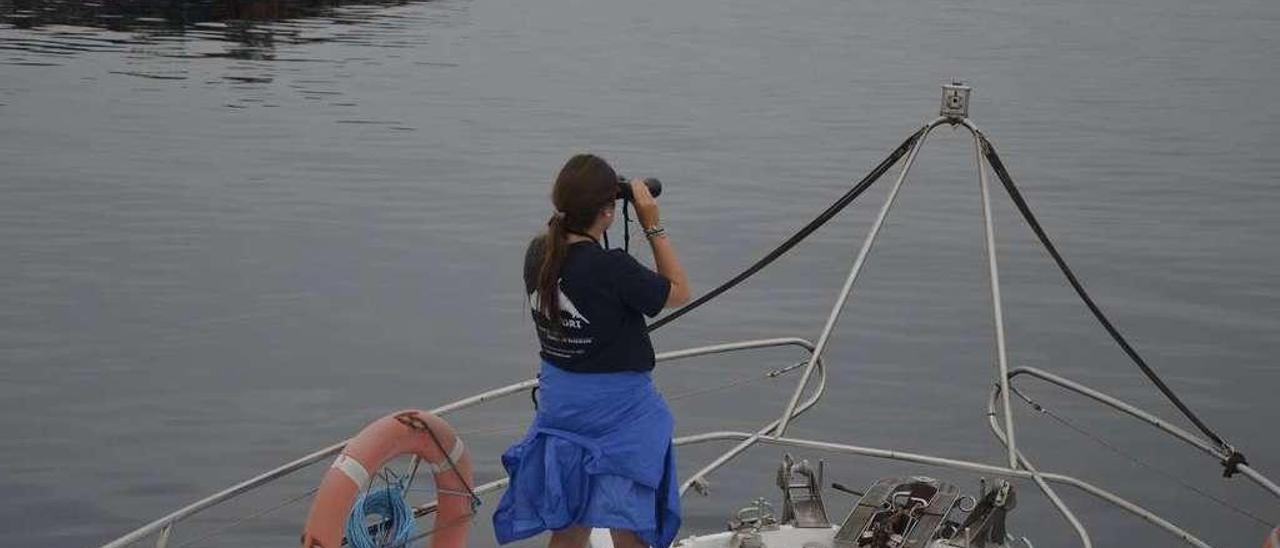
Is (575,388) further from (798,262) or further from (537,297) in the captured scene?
(798,262)

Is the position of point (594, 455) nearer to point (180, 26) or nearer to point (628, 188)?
point (628, 188)

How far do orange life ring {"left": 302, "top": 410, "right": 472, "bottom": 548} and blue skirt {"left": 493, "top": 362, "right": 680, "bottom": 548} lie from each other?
0.56 meters

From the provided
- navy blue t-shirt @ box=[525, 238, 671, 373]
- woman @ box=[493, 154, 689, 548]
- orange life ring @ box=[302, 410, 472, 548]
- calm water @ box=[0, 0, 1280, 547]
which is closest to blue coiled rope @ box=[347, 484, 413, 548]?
orange life ring @ box=[302, 410, 472, 548]

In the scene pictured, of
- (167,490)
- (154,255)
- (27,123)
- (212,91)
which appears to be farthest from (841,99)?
(167,490)

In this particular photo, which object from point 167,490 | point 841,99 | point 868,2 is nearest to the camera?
point 167,490

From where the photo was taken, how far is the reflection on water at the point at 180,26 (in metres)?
43.8

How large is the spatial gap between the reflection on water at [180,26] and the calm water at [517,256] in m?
0.55

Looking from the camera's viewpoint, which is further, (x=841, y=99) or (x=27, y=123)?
(x=841, y=99)

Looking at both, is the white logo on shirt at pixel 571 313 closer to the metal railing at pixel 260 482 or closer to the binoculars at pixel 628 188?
the binoculars at pixel 628 188

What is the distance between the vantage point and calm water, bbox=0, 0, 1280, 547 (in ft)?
42.5

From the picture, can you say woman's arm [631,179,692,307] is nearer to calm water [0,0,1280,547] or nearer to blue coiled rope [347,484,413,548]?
blue coiled rope [347,484,413,548]

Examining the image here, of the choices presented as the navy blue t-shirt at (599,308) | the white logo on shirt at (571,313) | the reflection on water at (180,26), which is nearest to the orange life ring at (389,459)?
the navy blue t-shirt at (599,308)

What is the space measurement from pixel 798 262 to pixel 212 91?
64.4ft

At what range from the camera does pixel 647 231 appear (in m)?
5.54
